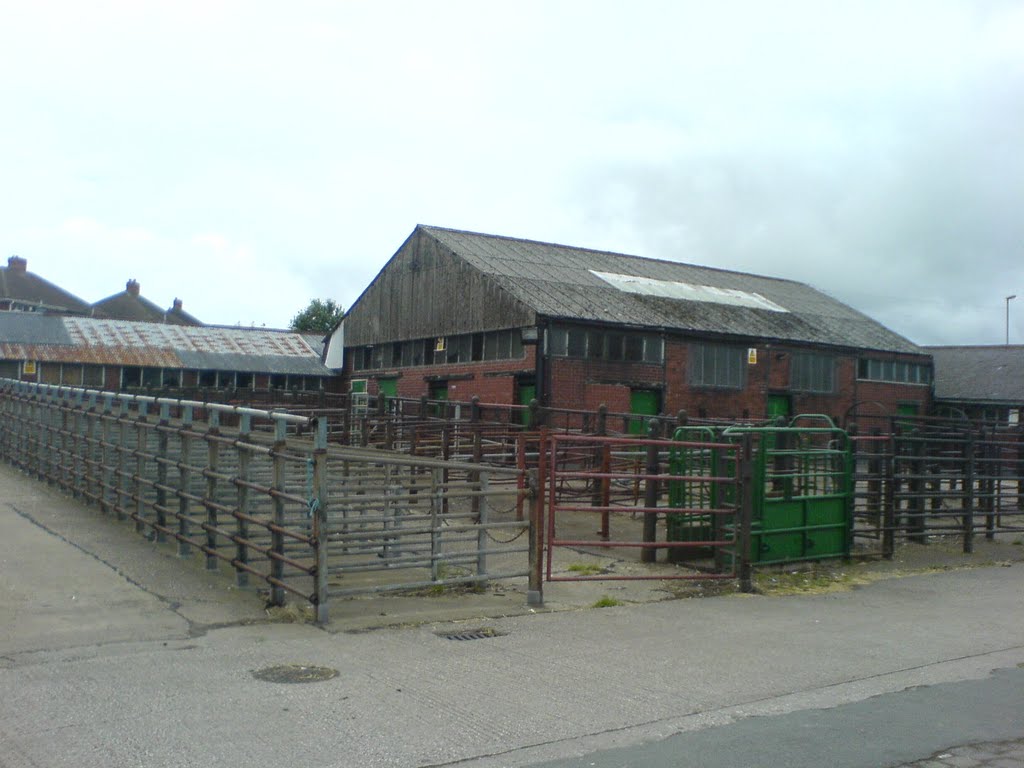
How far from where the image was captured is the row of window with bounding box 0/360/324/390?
38.2 metres

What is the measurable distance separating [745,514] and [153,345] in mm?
35867

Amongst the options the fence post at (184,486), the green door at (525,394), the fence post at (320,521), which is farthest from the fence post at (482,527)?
the green door at (525,394)

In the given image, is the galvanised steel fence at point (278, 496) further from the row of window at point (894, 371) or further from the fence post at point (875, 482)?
the row of window at point (894, 371)

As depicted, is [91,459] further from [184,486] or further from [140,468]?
[184,486]

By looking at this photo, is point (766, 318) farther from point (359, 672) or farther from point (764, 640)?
point (359, 672)

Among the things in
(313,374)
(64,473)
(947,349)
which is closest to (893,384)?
(947,349)

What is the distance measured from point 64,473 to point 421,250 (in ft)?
77.4

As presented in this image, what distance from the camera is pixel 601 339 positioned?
3225cm

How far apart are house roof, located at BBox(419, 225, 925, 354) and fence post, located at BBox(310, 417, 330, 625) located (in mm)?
22622

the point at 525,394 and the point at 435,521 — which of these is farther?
the point at 525,394

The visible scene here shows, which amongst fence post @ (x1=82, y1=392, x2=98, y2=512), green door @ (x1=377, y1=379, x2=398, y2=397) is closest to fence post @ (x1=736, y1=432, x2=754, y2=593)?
fence post @ (x1=82, y1=392, x2=98, y2=512)

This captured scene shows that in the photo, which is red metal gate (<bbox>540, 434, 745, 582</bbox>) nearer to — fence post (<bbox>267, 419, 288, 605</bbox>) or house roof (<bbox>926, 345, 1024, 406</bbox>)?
fence post (<bbox>267, 419, 288, 605</bbox>)

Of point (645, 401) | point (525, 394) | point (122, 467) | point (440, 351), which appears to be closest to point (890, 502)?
point (122, 467)

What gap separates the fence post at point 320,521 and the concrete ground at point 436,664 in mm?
230
